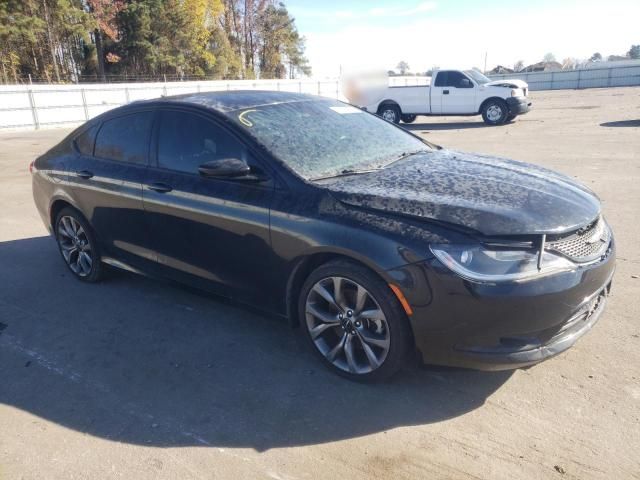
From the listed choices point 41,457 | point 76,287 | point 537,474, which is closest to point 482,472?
point 537,474

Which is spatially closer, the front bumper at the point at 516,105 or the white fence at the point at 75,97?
the front bumper at the point at 516,105

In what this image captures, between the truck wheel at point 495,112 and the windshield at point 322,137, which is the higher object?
the windshield at point 322,137

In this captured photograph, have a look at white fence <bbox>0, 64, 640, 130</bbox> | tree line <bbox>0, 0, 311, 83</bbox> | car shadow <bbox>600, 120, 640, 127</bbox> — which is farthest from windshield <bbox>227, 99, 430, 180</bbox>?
tree line <bbox>0, 0, 311, 83</bbox>

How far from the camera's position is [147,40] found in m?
49.8

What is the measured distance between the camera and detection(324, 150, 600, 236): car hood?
278cm

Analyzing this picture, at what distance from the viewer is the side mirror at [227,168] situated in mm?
3381

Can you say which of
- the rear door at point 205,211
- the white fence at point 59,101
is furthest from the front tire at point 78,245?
the white fence at point 59,101

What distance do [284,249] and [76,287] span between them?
2.69 meters

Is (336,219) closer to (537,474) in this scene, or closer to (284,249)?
(284,249)

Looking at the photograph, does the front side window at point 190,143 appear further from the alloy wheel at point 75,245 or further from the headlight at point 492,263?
the headlight at point 492,263

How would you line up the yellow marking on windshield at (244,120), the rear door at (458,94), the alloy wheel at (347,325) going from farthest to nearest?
the rear door at (458,94) < the yellow marking on windshield at (244,120) < the alloy wheel at (347,325)

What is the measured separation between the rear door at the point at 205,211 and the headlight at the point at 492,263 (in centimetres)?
124

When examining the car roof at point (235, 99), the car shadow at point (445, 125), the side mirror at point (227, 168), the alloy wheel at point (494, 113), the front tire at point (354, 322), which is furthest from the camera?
the car shadow at point (445, 125)

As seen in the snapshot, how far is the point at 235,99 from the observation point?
13.6ft
